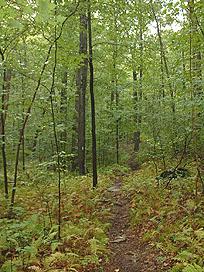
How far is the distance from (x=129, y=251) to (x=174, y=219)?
1.63 meters

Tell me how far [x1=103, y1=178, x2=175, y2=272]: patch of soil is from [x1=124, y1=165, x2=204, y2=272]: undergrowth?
18 cm

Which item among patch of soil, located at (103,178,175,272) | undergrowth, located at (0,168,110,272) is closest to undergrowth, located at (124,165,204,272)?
patch of soil, located at (103,178,175,272)

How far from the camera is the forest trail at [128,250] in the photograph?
6477 millimetres

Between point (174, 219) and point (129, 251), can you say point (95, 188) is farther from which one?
point (129, 251)

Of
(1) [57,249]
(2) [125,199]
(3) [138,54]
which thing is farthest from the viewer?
(3) [138,54]

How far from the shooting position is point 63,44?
926cm

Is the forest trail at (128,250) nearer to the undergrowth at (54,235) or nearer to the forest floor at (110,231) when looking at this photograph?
the forest floor at (110,231)

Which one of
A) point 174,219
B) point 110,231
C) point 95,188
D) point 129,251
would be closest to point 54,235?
point 110,231

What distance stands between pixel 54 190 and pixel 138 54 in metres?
6.64

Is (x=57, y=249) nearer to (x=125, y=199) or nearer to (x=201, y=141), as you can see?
(x=125, y=199)

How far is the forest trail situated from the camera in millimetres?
6477

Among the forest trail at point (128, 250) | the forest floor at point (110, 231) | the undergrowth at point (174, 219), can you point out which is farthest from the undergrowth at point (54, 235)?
the undergrowth at point (174, 219)

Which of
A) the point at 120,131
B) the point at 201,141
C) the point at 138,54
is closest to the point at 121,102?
the point at 120,131

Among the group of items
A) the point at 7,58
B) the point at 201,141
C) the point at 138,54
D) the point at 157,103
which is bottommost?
the point at 201,141
